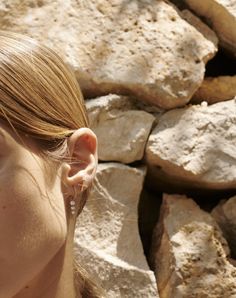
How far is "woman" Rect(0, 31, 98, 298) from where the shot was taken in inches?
45.8

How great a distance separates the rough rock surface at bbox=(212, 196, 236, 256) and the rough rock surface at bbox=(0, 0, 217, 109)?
266 millimetres

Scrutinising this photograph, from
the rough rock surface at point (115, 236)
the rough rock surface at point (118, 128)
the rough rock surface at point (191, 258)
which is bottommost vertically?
the rough rock surface at point (115, 236)

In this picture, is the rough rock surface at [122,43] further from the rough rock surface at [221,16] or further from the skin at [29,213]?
the skin at [29,213]

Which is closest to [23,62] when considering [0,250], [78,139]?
[78,139]

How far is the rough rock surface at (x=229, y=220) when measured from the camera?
5.71 feet

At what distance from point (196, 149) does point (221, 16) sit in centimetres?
40

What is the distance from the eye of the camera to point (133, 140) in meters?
1.71

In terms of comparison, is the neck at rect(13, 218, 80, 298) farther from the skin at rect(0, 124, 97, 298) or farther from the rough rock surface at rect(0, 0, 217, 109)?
the rough rock surface at rect(0, 0, 217, 109)

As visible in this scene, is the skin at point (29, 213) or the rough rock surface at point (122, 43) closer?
the skin at point (29, 213)

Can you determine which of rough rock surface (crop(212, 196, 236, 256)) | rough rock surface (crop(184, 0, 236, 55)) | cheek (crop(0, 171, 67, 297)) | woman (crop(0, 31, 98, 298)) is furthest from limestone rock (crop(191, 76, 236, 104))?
cheek (crop(0, 171, 67, 297))

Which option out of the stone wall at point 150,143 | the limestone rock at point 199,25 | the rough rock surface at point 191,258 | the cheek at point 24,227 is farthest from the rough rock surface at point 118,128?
the cheek at point 24,227

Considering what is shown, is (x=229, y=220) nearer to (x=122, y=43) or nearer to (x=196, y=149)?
(x=196, y=149)

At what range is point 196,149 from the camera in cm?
172

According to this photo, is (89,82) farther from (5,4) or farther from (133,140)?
(5,4)
